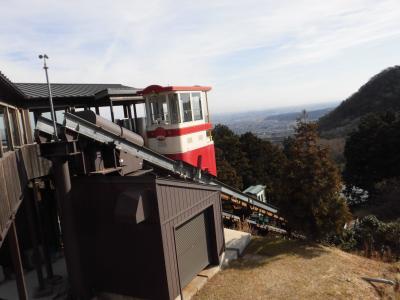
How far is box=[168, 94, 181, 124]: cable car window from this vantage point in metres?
16.4

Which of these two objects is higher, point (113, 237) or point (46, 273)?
point (113, 237)

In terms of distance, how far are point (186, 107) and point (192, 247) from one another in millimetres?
7346

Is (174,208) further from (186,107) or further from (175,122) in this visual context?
(186,107)

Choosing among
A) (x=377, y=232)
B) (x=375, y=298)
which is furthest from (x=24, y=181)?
(x=377, y=232)

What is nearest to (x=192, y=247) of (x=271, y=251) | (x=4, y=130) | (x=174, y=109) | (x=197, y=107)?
(x=271, y=251)

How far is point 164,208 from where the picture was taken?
1021cm

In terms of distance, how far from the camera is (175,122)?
1642cm

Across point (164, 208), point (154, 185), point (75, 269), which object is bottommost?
point (75, 269)

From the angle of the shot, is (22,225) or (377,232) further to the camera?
(377,232)

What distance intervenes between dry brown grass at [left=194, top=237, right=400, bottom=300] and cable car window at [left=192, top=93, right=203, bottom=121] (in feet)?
22.4

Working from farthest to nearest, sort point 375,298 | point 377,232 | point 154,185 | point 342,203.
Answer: point 377,232, point 342,203, point 375,298, point 154,185

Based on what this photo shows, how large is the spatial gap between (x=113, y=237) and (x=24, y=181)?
3.33m

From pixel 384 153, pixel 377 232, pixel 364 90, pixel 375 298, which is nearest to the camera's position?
pixel 375 298

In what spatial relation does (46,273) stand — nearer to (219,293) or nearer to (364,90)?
(219,293)
